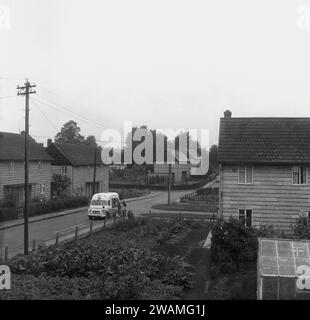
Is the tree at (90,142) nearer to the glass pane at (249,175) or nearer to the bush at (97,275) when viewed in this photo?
the glass pane at (249,175)

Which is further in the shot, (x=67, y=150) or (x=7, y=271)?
(x=67, y=150)

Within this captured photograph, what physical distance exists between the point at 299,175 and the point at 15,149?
98.8 ft

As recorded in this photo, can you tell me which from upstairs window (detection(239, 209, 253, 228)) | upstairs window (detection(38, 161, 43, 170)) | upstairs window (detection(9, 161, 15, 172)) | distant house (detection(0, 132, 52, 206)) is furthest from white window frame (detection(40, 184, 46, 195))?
upstairs window (detection(239, 209, 253, 228))

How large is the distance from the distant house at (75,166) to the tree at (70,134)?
6022 centimetres

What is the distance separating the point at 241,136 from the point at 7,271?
1884cm

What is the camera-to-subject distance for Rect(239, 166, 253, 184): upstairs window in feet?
94.5

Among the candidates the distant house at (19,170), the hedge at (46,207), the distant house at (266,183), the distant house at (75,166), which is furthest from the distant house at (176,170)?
the distant house at (266,183)

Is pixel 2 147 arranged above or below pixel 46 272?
above

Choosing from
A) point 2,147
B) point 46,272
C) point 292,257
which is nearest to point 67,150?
point 2,147

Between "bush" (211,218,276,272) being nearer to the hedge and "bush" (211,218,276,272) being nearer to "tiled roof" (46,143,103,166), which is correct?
the hedge

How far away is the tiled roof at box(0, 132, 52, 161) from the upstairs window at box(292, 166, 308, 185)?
27596 mm

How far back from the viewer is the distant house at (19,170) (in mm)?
44625

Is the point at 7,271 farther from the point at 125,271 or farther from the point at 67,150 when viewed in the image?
the point at 67,150
